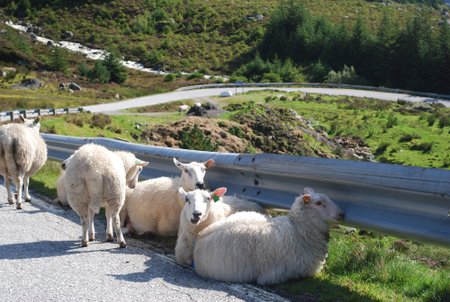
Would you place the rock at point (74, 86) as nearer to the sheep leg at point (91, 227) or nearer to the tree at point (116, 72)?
the tree at point (116, 72)

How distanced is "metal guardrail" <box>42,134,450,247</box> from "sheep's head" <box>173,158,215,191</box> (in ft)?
0.63

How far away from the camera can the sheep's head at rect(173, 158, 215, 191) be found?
28.7 feet

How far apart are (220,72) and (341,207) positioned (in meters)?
88.5

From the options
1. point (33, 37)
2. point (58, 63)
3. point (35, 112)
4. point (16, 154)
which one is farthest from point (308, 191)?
point (33, 37)

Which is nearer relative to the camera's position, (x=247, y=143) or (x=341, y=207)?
(x=341, y=207)

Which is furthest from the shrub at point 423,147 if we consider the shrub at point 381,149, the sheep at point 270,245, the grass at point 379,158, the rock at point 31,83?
the rock at point 31,83

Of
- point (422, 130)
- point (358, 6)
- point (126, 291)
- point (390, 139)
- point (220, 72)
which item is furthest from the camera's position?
point (358, 6)

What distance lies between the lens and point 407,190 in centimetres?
580

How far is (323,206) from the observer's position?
6824 millimetres

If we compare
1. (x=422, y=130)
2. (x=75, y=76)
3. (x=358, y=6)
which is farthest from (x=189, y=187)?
(x=358, y=6)

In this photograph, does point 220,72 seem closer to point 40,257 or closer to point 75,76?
point 75,76

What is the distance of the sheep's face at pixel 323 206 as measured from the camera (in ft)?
22.0

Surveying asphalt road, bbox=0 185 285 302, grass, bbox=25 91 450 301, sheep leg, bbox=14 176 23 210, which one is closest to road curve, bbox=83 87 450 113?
grass, bbox=25 91 450 301

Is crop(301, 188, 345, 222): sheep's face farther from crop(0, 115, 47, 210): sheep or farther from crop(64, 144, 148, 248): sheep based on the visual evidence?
crop(0, 115, 47, 210): sheep
